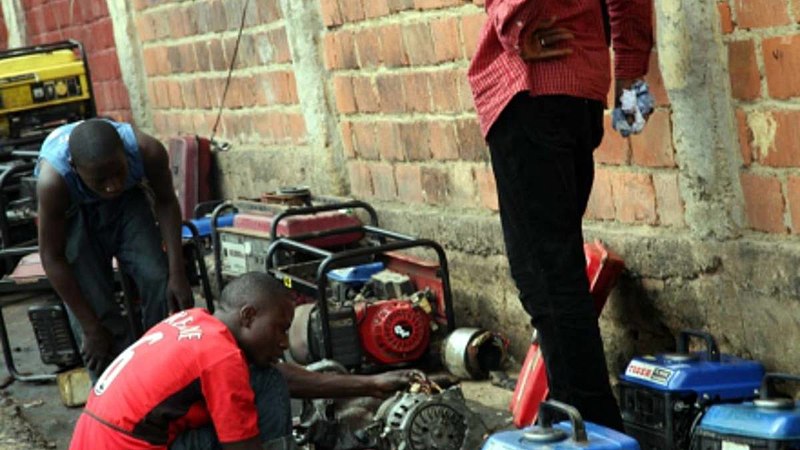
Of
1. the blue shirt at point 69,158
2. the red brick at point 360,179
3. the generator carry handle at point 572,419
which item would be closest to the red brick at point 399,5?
the red brick at point 360,179

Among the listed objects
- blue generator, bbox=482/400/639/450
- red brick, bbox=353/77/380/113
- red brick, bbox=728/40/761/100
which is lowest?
blue generator, bbox=482/400/639/450

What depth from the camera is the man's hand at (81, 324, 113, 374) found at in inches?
270

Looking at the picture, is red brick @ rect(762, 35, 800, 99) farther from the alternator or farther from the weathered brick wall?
the weathered brick wall

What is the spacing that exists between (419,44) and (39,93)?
4.57 m

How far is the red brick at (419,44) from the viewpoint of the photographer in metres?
7.22

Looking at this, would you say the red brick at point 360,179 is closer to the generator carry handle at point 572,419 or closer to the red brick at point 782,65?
the red brick at point 782,65

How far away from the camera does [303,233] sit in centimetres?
784

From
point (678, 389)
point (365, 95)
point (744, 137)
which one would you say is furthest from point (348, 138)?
point (678, 389)

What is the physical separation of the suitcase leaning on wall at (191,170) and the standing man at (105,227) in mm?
3314

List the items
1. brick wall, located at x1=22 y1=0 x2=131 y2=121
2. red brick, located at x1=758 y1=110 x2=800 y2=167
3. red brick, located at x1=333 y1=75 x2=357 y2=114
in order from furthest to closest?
brick wall, located at x1=22 y1=0 x2=131 y2=121, red brick, located at x1=333 y1=75 x2=357 y2=114, red brick, located at x1=758 y1=110 x2=800 y2=167

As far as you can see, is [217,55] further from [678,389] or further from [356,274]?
[678,389]

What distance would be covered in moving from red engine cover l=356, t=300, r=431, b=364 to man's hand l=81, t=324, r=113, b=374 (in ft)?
3.62

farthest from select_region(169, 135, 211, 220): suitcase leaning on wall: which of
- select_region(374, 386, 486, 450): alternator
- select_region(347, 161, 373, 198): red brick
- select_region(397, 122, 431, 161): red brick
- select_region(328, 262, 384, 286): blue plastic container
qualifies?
select_region(374, 386, 486, 450): alternator

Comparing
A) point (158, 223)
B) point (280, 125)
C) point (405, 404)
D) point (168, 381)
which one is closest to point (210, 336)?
point (168, 381)
